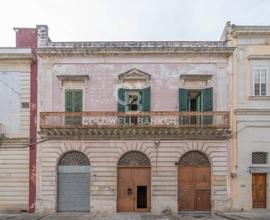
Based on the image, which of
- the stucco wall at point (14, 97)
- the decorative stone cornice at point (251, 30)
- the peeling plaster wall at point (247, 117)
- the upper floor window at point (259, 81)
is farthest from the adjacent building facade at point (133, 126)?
the upper floor window at point (259, 81)

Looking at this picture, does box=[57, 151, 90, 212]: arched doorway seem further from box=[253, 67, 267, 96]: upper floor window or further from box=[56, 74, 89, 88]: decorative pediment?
box=[253, 67, 267, 96]: upper floor window

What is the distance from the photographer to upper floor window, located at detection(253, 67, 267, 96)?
68.2 feet

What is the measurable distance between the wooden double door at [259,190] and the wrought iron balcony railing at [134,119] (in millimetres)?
3312

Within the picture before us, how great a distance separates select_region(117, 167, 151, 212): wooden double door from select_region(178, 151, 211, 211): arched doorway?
5.83ft

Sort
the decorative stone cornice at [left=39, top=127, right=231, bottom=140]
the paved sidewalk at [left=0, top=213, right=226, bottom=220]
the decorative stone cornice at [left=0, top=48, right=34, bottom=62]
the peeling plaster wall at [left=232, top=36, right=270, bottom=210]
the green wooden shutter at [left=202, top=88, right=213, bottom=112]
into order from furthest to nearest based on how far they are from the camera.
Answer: the decorative stone cornice at [left=0, top=48, right=34, bottom=62] < the green wooden shutter at [left=202, top=88, right=213, bottom=112] < the peeling plaster wall at [left=232, top=36, right=270, bottom=210] < the decorative stone cornice at [left=39, top=127, right=231, bottom=140] < the paved sidewalk at [left=0, top=213, right=226, bottom=220]

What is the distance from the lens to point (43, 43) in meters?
21.3

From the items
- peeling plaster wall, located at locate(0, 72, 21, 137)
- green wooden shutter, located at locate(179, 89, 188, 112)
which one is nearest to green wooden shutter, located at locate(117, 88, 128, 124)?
green wooden shutter, located at locate(179, 89, 188, 112)

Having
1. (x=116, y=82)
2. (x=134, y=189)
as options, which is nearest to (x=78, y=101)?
(x=116, y=82)

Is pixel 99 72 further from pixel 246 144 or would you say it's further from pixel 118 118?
pixel 246 144

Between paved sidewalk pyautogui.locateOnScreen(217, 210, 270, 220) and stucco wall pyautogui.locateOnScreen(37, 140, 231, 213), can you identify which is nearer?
paved sidewalk pyautogui.locateOnScreen(217, 210, 270, 220)

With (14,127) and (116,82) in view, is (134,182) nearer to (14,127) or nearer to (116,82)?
(116,82)

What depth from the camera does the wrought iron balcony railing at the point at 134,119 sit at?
20.0 m

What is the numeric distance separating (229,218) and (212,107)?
591 centimetres

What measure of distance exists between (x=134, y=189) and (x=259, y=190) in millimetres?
6725
